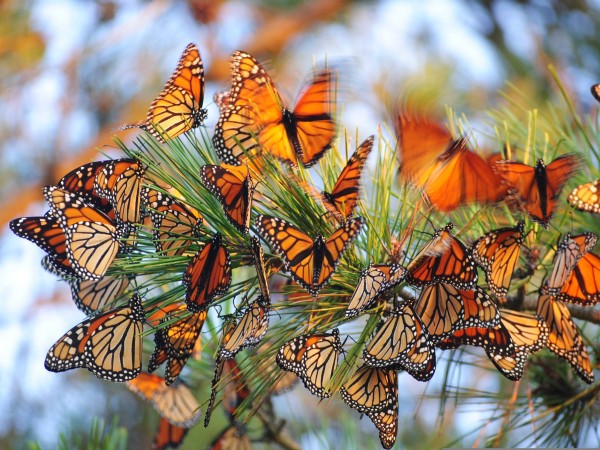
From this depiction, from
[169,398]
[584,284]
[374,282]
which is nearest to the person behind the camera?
[374,282]

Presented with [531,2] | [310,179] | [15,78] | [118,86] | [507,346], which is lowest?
[507,346]

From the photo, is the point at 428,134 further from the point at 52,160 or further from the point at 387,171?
the point at 52,160

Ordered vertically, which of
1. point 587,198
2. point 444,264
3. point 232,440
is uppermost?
point 587,198

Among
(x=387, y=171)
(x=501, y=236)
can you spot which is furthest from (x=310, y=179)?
(x=501, y=236)

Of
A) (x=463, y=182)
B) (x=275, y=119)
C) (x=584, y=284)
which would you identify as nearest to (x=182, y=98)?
(x=275, y=119)

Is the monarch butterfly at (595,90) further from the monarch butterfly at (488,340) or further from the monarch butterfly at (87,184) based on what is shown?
the monarch butterfly at (87,184)

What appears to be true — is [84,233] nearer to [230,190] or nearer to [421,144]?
[230,190]

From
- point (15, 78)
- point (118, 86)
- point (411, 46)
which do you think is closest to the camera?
point (15, 78)
